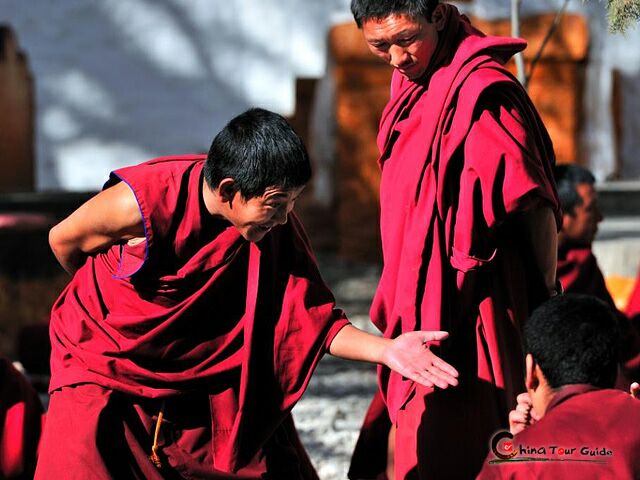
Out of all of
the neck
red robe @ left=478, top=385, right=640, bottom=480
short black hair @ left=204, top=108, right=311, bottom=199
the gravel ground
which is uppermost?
short black hair @ left=204, top=108, right=311, bottom=199

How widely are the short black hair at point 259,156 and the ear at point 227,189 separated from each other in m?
0.01

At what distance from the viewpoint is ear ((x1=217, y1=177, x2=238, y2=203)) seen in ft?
9.61

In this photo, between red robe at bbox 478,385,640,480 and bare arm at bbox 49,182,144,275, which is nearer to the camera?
red robe at bbox 478,385,640,480

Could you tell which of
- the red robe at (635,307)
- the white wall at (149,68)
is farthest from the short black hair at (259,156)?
the white wall at (149,68)

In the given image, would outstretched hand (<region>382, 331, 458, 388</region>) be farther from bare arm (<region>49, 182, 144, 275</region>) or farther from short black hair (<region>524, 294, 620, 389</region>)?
bare arm (<region>49, 182, 144, 275</region>)

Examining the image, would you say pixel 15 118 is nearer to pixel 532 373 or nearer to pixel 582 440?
pixel 532 373

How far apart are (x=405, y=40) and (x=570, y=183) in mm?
1368

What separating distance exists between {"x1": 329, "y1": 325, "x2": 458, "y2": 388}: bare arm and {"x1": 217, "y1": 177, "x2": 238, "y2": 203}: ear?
50 cm

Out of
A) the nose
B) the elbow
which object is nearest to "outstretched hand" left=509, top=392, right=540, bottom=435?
the nose

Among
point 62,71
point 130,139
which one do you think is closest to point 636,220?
point 130,139

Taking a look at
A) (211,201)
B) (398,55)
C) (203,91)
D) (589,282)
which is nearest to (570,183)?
(589,282)

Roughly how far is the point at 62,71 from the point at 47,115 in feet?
1.36

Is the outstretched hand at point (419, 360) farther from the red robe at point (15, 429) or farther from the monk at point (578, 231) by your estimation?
the monk at point (578, 231)

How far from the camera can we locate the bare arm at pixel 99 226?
3031mm
